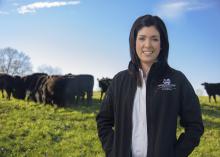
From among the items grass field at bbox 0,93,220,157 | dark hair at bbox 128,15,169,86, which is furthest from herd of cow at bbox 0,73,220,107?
dark hair at bbox 128,15,169,86

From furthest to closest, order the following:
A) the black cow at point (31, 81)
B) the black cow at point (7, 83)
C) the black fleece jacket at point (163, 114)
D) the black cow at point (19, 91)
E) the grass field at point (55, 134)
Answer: the black cow at point (31, 81), the black cow at point (7, 83), the black cow at point (19, 91), the grass field at point (55, 134), the black fleece jacket at point (163, 114)

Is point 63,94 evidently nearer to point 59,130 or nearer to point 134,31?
point 59,130

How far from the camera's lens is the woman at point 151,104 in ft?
13.3

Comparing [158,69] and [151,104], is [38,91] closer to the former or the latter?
[158,69]

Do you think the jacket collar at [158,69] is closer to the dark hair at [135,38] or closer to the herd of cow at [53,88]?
the dark hair at [135,38]

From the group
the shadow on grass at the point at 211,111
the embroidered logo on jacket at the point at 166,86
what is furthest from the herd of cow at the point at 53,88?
the embroidered logo on jacket at the point at 166,86

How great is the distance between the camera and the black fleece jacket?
4039mm

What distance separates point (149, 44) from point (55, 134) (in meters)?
9.89

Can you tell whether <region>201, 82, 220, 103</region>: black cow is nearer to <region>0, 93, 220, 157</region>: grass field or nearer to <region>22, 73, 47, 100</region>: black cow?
<region>0, 93, 220, 157</region>: grass field

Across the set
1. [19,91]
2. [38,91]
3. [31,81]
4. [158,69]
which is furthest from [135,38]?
[31,81]

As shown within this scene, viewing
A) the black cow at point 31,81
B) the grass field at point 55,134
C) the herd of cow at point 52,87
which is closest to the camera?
the grass field at point 55,134

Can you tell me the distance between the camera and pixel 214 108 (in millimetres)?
23641

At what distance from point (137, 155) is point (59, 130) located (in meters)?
10.5

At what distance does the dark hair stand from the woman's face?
43 mm
